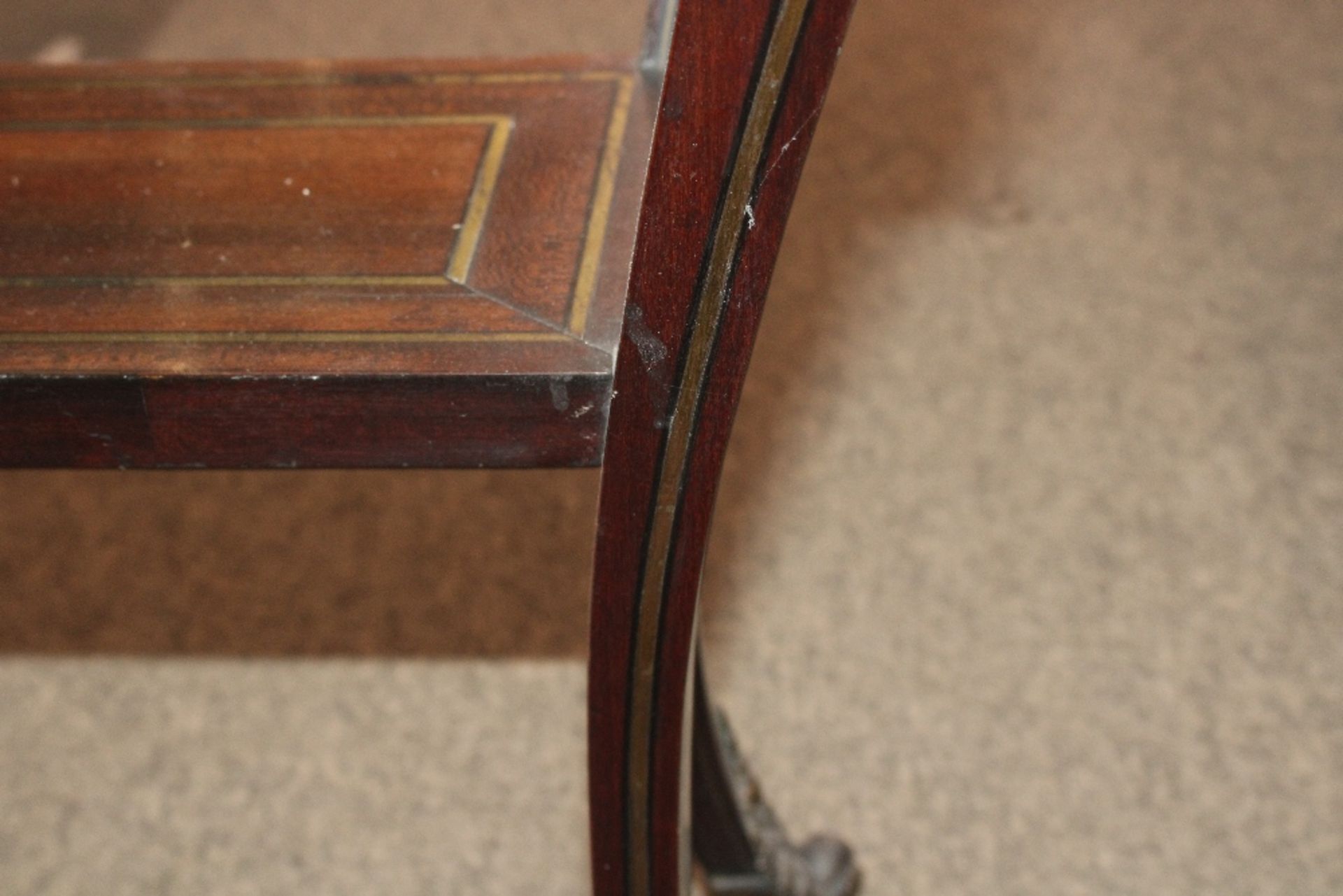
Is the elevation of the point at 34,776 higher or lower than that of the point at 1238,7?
lower

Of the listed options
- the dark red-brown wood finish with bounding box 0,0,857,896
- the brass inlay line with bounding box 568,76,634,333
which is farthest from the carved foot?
the brass inlay line with bounding box 568,76,634,333

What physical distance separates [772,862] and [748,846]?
0.02m

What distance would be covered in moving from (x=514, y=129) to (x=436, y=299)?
136 millimetres

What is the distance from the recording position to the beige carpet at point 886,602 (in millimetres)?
969

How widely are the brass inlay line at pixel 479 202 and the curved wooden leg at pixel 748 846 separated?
1.11ft

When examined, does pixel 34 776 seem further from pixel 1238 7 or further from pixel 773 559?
pixel 1238 7

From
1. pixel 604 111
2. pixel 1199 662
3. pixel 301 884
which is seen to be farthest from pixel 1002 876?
pixel 604 111

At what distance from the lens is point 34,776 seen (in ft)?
3.34

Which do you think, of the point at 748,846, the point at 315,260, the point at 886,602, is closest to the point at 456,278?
the point at 315,260

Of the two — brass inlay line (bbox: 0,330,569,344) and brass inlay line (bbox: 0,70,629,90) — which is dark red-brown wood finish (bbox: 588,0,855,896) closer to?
brass inlay line (bbox: 0,330,569,344)

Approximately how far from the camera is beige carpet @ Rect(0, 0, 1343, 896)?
3.18ft

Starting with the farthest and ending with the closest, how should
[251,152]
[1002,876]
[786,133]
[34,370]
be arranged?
[1002,876], [251,152], [34,370], [786,133]

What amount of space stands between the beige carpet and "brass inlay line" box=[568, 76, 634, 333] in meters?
0.50

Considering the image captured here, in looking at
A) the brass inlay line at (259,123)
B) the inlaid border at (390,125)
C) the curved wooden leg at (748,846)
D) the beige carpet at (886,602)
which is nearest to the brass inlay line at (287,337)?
the inlaid border at (390,125)
